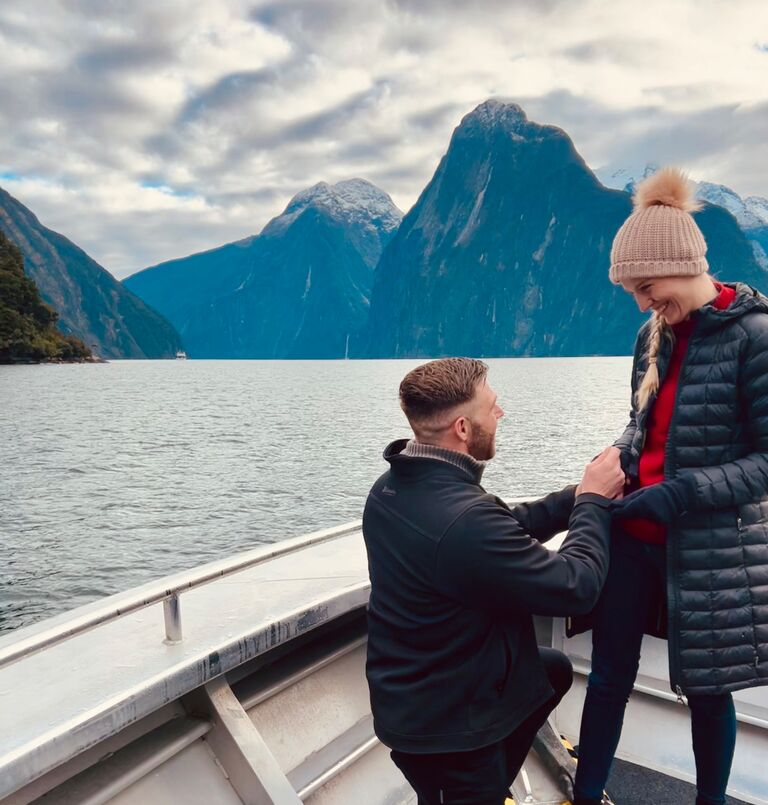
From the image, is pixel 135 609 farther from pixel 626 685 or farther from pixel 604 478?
pixel 626 685

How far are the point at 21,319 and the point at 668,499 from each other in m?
101

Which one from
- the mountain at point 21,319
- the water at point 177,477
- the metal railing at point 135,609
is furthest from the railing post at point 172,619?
the mountain at point 21,319

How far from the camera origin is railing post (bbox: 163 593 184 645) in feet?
6.73

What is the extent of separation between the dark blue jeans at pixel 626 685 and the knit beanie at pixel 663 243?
2.71 feet

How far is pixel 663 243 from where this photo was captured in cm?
197

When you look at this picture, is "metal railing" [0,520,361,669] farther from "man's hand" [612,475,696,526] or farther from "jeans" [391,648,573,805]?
"man's hand" [612,475,696,526]

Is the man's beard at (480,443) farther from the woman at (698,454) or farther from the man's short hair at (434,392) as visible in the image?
the woman at (698,454)

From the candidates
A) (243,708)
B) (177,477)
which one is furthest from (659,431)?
(177,477)

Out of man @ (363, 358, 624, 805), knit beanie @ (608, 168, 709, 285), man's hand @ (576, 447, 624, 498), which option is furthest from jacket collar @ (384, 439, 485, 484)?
knit beanie @ (608, 168, 709, 285)

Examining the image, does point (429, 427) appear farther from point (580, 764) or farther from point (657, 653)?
point (657, 653)

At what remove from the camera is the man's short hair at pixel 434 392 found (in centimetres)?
182

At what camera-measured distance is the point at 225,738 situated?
7.26 ft

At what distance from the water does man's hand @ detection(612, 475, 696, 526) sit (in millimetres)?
9701

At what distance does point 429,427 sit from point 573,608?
57 centimetres
